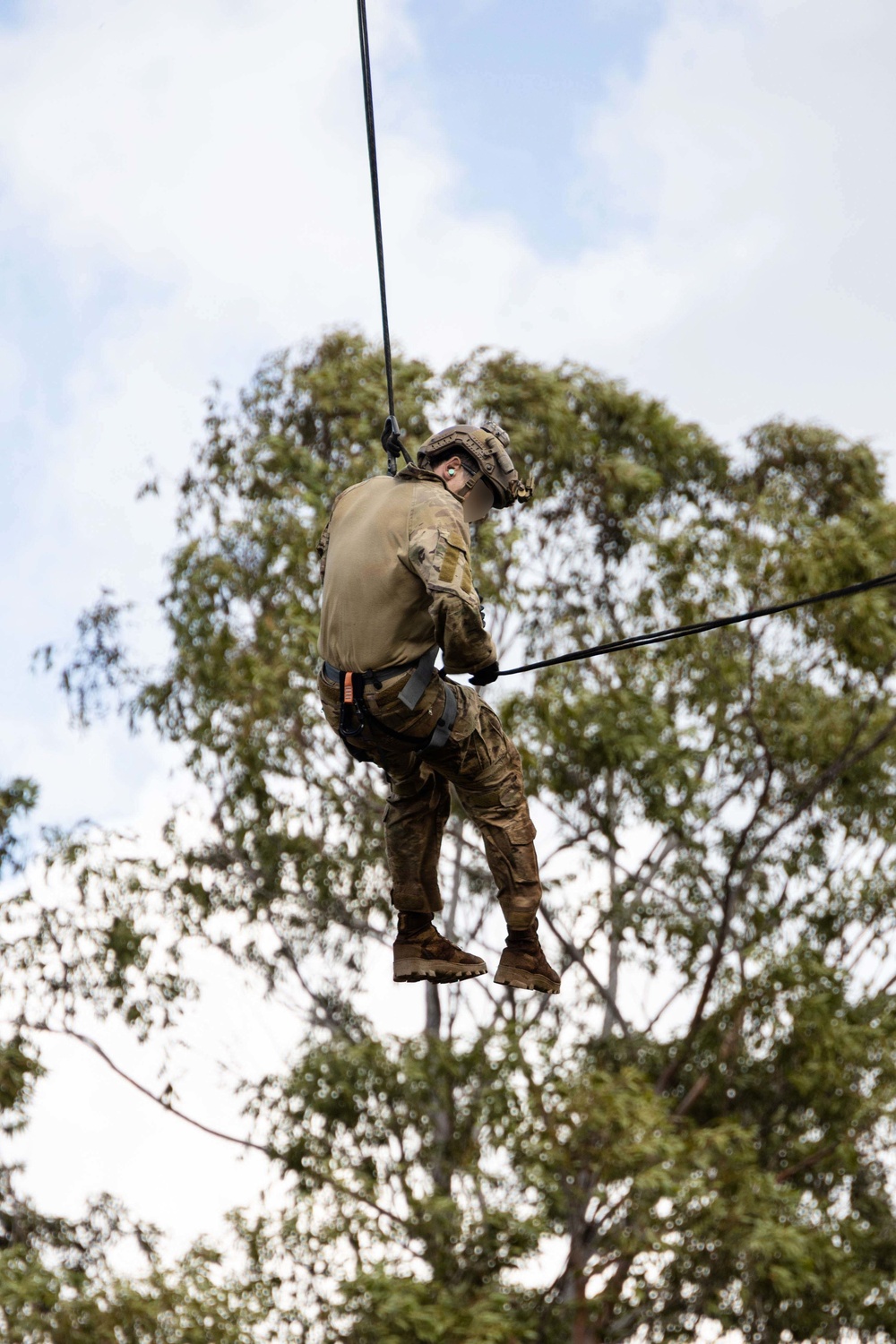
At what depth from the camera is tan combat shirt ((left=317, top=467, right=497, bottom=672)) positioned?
4.14m

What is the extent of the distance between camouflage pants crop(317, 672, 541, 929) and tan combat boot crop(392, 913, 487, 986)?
5 cm

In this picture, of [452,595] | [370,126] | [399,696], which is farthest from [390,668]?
[370,126]

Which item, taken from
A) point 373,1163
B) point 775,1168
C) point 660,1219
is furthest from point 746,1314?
point 373,1163

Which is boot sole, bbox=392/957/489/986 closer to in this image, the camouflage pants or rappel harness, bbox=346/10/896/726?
the camouflage pants

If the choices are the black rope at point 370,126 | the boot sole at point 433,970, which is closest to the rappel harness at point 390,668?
the black rope at point 370,126

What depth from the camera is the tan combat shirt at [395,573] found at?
13.6ft

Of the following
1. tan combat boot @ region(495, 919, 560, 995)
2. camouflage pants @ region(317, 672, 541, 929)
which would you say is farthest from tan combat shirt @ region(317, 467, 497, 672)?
tan combat boot @ region(495, 919, 560, 995)

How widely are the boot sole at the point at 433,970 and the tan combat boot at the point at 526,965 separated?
0.11m

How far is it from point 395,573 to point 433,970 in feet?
3.91

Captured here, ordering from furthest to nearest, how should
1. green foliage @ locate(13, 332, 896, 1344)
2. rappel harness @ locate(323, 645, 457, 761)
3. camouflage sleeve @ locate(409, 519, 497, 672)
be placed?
green foliage @ locate(13, 332, 896, 1344)
rappel harness @ locate(323, 645, 457, 761)
camouflage sleeve @ locate(409, 519, 497, 672)

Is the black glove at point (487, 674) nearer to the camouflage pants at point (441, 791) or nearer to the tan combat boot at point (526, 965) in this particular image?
the camouflage pants at point (441, 791)

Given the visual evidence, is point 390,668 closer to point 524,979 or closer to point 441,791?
point 441,791

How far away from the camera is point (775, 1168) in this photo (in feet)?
46.4

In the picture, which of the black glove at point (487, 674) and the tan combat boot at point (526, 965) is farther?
the tan combat boot at point (526, 965)
